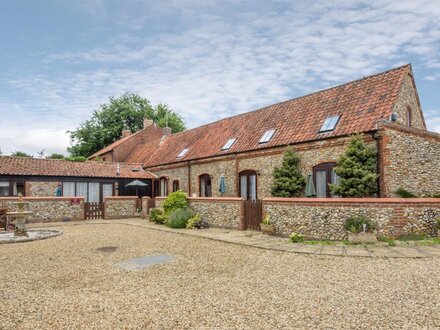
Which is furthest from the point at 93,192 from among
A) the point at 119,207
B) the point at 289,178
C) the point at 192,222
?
the point at 289,178

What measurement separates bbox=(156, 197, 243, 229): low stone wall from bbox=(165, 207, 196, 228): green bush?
477 mm

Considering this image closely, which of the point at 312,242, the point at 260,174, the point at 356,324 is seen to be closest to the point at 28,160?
the point at 260,174

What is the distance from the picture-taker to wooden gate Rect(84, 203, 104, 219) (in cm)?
2147

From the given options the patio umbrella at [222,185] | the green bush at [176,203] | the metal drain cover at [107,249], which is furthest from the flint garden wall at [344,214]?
the patio umbrella at [222,185]

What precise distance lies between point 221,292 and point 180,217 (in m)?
10.4

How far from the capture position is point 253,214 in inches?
537

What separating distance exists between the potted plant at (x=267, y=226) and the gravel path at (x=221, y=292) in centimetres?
306

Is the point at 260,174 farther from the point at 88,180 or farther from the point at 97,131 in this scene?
the point at 97,131

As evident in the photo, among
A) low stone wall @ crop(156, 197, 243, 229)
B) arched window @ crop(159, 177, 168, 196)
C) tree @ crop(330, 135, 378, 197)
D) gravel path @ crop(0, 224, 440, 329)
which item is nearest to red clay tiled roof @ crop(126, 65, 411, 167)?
tree @ crop(330, 135, 378, 197)

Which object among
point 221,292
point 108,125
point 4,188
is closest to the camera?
point 221,292

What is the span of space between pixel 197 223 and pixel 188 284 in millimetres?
9525

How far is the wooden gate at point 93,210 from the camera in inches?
845

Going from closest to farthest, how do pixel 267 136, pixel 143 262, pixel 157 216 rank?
pixel 143 262 → pixel 157 216 → pixel 267 136

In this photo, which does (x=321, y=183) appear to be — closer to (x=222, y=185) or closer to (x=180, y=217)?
(x=222, y=185)
